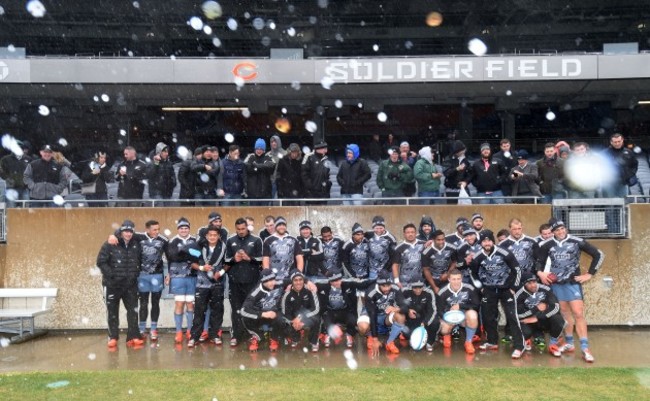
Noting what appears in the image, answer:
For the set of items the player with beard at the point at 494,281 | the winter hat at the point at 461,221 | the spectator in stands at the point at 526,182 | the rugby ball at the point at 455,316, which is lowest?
the rugby ball at the point at 455,316

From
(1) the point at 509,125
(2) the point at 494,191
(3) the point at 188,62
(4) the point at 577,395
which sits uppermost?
(3) the point at 188,62

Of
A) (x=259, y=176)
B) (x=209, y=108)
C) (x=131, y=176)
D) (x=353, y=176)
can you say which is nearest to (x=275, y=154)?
(x=259, y=176)

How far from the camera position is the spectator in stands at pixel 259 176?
36.7 feet

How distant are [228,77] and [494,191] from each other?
8550 millimetres

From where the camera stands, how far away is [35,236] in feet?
36.1

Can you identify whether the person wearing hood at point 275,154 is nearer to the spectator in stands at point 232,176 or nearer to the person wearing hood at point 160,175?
the spectator in stands at point 232,176

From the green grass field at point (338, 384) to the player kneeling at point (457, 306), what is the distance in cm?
120

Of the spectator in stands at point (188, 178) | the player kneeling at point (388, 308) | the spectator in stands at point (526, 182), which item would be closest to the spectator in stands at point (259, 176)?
the spectator in stands at point (188, 178)

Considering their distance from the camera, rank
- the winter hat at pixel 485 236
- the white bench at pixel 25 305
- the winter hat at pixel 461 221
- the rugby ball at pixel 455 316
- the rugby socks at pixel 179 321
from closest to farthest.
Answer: the rugby ball at pixel 455 316 < the winter hat at pixel 485 236 < the rugby socks at pixel 179 321 < the winter hat at pixel 461 221 < the white bench at pixel 25 305

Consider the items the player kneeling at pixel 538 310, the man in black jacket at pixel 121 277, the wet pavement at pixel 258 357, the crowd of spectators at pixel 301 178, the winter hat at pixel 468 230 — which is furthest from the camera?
the crowd of spectators at pixel 301 178

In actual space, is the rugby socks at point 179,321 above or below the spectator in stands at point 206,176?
below

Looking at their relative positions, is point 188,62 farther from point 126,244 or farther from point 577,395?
point 577,395

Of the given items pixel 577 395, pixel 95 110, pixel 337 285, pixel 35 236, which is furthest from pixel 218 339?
pixel 95 110

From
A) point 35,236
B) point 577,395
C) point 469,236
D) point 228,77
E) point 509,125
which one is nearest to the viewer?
point 577,395
